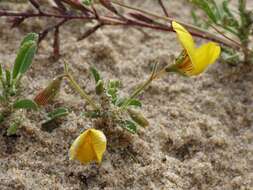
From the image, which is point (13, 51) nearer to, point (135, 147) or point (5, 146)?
point (5, 146)

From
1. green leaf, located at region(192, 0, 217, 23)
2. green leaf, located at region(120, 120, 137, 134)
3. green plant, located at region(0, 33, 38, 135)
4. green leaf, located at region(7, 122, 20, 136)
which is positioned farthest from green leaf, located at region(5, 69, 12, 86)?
green leaf, located at region(192, 0, 217, 23)

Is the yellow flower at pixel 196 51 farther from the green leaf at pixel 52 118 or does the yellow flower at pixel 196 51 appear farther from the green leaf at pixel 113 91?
the green leaf at pixel 52 118

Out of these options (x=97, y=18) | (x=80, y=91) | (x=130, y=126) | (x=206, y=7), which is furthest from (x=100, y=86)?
(x=206, y=7)

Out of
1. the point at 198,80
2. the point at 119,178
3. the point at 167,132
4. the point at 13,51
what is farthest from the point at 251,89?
the point at 13,51

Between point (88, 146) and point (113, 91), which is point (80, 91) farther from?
point (88, 146)

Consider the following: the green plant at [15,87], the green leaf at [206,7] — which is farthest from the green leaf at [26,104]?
the green leaf at [206,7]

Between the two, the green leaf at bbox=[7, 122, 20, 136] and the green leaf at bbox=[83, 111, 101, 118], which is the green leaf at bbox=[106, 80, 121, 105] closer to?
the green leaf at bbox=[83, 111, 101, 118]

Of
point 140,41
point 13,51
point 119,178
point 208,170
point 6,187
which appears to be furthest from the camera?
point 140,41
